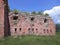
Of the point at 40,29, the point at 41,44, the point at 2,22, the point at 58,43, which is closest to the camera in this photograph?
the point at 41,44

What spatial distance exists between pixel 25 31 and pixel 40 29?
9.21 feet

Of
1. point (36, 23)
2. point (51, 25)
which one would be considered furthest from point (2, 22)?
point (51, 25)

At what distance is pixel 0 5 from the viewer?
81.8 feet

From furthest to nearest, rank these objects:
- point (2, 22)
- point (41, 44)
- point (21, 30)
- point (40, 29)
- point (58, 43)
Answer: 1. point (40, 29)
2. point (21, 30)
3. point (2, 22)
4. point (58, 43)
5. point (41, 44)

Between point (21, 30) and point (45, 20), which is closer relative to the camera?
point (21, 30)

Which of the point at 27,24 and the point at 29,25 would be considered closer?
the point at 27,24

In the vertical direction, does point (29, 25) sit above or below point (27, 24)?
below

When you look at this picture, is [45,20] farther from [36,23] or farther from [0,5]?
[0,5]

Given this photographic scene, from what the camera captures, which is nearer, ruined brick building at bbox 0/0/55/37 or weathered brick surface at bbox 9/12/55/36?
ruined brick building at bbox 0/0/55/37

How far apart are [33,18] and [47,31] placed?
3.26m

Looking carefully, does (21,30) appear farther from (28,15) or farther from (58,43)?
(58,43)

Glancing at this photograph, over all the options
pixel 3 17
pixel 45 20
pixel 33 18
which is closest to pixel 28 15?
pixel 33 18

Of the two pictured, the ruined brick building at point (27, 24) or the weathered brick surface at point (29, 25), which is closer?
the ruined brick building at point (27, 24)

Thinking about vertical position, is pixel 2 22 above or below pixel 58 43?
above
